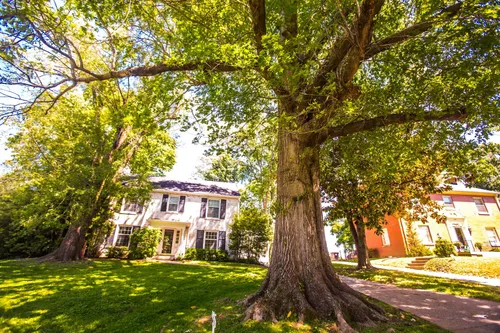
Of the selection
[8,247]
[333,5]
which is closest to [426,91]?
[333,5]

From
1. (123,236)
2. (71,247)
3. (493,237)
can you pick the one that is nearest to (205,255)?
(123,236)

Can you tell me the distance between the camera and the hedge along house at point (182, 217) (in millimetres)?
20422

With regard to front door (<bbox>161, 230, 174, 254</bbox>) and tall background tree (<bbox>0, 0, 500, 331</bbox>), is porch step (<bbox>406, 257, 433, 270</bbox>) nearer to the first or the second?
tall background tree (<bbox>0, 0, 500, 331</bbox>)

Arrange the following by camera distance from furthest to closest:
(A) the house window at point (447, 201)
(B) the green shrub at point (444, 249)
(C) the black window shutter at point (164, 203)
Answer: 1. (A) the house window at point (447, 201)
2. (C) the black window shutter at point (164, 203)
3. (B) the green shrub at point (444, 249)

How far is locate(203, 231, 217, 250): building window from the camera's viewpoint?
20.8 meters

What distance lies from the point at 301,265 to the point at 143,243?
1590cm

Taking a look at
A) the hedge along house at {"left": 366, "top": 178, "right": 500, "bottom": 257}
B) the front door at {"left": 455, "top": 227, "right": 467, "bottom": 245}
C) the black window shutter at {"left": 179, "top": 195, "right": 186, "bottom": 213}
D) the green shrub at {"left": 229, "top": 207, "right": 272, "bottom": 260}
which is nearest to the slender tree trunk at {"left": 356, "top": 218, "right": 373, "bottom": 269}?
the green shrub at {"left": 229, "top": 207, "right": 272, "bottom": 260}

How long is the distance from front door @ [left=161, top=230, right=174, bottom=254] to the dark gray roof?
13.3 ft

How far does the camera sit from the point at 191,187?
23172 mm

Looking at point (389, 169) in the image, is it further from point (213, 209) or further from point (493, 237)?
point (493, 237)

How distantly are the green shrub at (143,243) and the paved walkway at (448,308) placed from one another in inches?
603

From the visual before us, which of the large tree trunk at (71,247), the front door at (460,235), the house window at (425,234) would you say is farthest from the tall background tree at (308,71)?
the front door at (460,235)

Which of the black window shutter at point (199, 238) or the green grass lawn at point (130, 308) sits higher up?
the black window shutter at point (199, 238)

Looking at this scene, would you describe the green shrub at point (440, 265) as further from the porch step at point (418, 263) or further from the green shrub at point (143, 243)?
the green shrub at point (143, 243)
